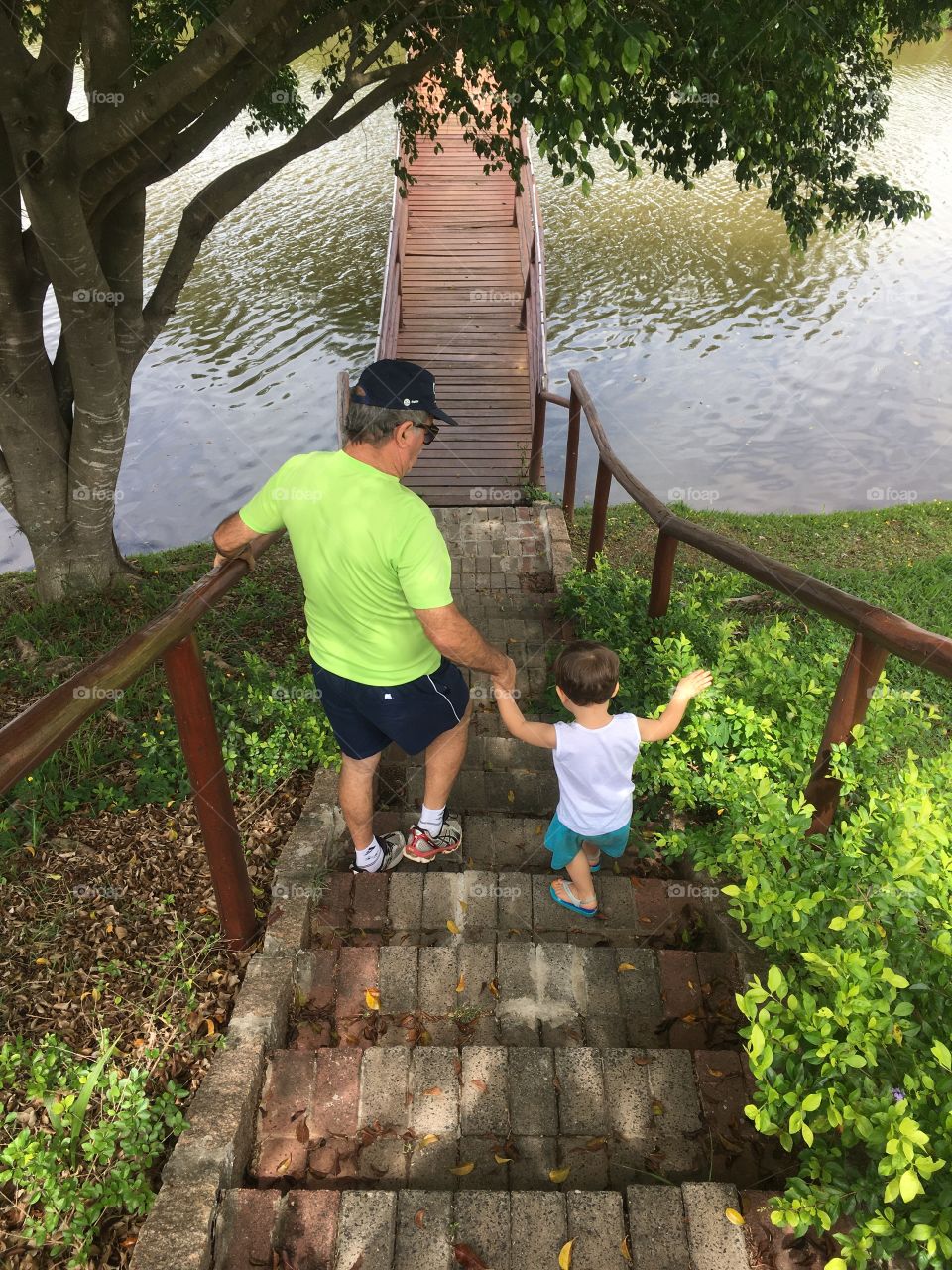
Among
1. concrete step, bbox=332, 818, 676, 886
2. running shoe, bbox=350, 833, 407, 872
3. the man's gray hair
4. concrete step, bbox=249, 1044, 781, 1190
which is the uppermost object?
the man's gray hair

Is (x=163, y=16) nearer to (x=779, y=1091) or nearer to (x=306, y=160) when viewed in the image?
(x=779, y=1091)

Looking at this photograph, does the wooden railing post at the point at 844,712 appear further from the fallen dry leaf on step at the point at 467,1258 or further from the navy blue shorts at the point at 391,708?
the fallen dry leaf on step at the point at 467,1258

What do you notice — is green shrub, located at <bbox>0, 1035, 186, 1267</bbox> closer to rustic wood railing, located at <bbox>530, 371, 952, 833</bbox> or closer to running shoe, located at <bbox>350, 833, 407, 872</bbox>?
running shoe, located at <bbox>350, 833, 407, 872</bbox>

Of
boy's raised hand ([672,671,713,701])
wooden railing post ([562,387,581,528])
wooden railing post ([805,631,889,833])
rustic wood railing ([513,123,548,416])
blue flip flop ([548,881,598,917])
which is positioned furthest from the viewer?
rustic wood railing ([513,123,548,416])

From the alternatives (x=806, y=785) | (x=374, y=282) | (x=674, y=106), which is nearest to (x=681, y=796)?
(x=806, y=785)

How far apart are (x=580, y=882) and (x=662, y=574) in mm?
1610

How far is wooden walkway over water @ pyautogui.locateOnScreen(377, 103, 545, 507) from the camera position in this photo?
930cm

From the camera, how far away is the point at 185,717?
2357 mm

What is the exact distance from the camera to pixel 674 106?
5746 mm

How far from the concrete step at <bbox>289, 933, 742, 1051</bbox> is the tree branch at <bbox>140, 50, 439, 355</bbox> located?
15.1ft

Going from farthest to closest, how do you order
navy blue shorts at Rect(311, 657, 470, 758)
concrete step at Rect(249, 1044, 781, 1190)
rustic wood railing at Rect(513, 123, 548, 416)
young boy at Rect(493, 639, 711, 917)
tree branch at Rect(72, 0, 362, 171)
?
rustic wood railing at Rect(513, 123, 548, 416) < tree branch at Rect(72, 0, 362, 171) < navy blue shorts at Rect(311, 657, 470, 758) < young boy at Rect(493, 639, 711, 917) < concrete step at Rect(249, 1044, 781, 1190)

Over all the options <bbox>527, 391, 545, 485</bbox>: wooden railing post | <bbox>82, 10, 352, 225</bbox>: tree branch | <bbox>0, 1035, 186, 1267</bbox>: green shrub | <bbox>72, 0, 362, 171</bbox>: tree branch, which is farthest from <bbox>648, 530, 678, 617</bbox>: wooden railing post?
<bbox>527, 391, 545, 485</bbox>: wooden railing post

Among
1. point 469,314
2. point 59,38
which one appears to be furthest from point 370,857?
point 469,314

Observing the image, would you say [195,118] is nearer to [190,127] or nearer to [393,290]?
[190,127]
